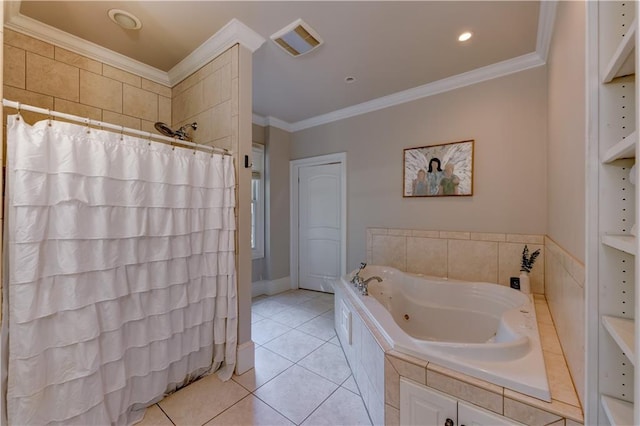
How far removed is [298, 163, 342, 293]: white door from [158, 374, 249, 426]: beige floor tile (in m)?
1.96

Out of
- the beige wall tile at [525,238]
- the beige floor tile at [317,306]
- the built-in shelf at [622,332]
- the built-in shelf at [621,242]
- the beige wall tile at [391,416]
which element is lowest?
the beige floor tile at [317,306]

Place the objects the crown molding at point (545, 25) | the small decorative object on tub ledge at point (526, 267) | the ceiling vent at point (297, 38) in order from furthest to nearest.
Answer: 1. the small decorative object on tub ledge at point (526, 267)
2. the ceiling vent at point (297, 38)
3. the crown molding at point (545, 25)

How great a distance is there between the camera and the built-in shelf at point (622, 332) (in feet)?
1.83

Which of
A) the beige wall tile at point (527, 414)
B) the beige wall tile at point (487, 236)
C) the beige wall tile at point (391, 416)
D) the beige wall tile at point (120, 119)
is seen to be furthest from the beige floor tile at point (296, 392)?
the beige wall tile at point (120, 119)

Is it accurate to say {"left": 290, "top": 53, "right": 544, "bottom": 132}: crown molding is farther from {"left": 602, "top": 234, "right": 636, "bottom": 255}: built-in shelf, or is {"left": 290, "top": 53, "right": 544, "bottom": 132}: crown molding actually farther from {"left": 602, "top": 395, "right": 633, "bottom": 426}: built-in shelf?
{"left": 602, "top": 395, "right": 633, "bottom": 426}: built-in shelf

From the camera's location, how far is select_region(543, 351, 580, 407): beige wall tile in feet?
3.05

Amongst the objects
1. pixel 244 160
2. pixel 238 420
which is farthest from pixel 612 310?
pixel 244 160

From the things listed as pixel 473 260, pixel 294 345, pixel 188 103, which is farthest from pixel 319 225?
pixel 188 103

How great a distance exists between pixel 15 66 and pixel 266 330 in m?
2.75

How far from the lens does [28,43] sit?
171 centimetres

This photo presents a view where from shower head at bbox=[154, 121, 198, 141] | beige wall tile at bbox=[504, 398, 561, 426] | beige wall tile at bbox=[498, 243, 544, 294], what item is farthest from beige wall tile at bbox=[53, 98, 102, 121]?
beige wall tile at bbox=[498, 243, 544, 294]

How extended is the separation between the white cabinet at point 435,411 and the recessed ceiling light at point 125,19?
273 cm

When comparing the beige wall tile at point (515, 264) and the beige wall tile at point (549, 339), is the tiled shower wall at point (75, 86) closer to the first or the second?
the beige wall tile at point (549, 339)

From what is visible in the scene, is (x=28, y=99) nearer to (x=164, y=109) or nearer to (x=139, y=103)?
(x=139, y=103)
